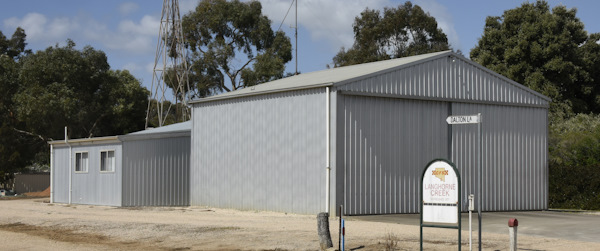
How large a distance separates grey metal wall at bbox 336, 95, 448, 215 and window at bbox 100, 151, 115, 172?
34.3ft

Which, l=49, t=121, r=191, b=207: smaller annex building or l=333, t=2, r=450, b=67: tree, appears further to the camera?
l=333, t=2, r=450, b=67: tree

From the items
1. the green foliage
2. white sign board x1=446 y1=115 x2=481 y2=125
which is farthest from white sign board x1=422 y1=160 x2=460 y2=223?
the green foliage

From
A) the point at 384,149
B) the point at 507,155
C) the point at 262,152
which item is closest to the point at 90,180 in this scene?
the point at 262,152

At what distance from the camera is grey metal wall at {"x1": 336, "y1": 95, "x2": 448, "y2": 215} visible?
74.8 ft

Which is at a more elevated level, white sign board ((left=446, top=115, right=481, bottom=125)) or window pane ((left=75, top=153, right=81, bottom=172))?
white sign board ((left=446, top=115, right=481, bottom=125))

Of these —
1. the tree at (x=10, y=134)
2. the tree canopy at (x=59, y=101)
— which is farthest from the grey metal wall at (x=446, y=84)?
the tree at (x=10, y=134)

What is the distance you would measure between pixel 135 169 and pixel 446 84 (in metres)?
11.8

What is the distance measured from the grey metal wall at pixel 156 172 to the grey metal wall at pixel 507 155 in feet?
34.9

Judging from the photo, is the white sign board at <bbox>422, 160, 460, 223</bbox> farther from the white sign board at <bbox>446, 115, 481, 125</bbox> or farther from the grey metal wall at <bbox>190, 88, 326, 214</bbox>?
the grey metal wall at <bbox>190, 88, 326, 214</bbox>

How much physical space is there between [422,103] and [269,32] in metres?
36.9

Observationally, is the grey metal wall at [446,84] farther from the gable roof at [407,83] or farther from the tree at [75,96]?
the tree at [75,96]

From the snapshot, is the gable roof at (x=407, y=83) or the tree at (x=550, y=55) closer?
the gable roof at (x=407, y=83)

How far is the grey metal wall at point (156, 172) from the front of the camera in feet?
93.6

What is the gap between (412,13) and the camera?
5725 centimetres
